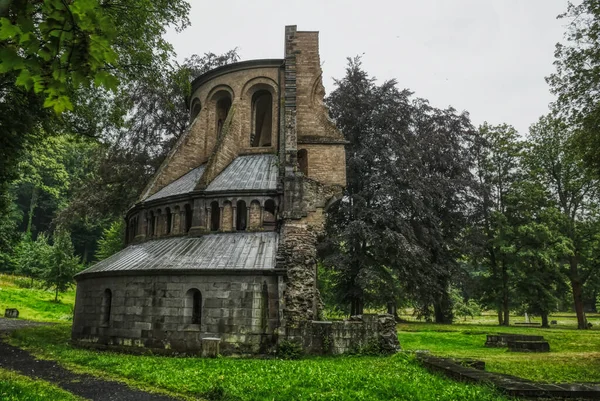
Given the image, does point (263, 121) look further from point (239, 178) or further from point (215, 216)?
point (215, 216)

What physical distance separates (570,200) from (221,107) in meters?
28.1

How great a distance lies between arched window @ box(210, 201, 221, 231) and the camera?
60.4 ft

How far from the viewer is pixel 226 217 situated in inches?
711

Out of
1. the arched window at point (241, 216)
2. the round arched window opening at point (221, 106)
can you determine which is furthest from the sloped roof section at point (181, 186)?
the round arched window opening at point (221, 106)

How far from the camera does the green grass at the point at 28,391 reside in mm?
6390

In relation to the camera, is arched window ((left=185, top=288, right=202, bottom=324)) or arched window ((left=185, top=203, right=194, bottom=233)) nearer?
Result: arched window ((left=185, top=288, right=202, bottom=324))

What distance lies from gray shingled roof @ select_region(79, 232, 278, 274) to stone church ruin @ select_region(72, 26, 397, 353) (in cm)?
7

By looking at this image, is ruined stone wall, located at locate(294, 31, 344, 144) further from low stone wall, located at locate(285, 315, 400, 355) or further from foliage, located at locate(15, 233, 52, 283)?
foliage, located at locate(15, 233, 52, 283)

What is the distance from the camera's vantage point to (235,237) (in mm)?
17375

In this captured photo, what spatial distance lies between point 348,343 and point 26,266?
4285 centimetres

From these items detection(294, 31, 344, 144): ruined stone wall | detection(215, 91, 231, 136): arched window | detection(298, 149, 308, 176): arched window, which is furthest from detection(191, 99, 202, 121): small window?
detection(298, 149, 308, 176): arched window

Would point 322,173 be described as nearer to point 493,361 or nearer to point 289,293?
point 289,293

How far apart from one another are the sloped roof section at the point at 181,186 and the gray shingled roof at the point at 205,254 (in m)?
2.46

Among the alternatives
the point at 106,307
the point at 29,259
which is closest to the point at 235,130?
the point at 106,307
